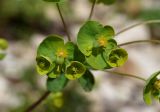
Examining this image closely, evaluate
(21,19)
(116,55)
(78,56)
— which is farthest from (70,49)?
(21,19)

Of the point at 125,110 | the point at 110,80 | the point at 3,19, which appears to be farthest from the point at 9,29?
the point at 125,110

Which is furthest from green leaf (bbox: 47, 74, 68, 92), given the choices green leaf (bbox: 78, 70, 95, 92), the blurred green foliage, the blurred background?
the blurred green foliage

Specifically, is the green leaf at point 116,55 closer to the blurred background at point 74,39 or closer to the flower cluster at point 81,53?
the flower cluster at point 81,53

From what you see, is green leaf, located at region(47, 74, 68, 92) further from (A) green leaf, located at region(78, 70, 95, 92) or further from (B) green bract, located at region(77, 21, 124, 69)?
(B) green bract, located at region(77, 21, 124, 69)

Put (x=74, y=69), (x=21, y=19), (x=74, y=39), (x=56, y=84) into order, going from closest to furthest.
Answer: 1. (x=74, y=69)
2. (x=56, y=84)
3. (x=74, y=39)
4. (x=21, y=19)

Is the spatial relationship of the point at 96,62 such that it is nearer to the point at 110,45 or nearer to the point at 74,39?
the point at 110,45

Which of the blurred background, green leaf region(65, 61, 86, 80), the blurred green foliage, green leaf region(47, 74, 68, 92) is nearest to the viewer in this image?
green leaf region(65, 61, 86, 80)
